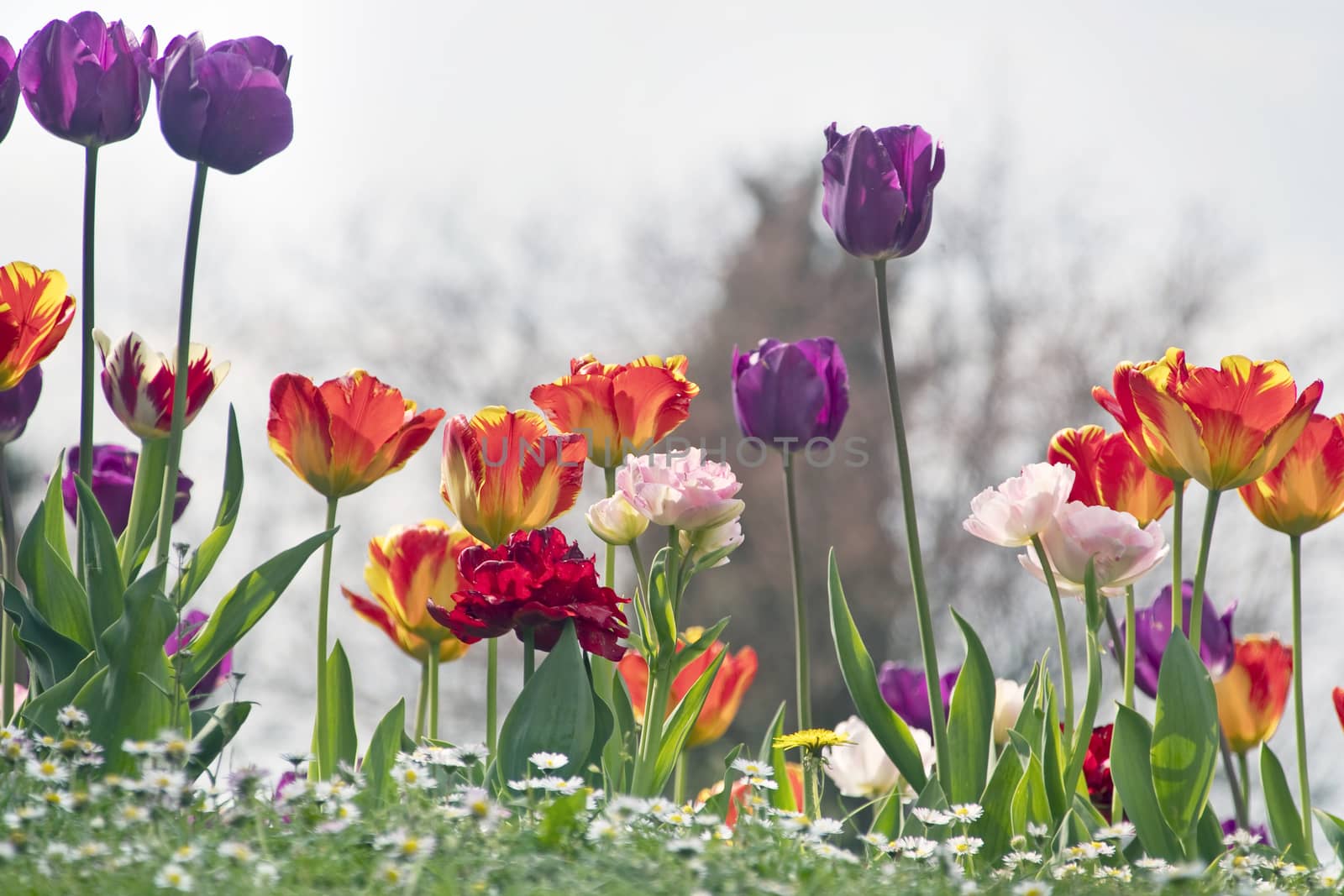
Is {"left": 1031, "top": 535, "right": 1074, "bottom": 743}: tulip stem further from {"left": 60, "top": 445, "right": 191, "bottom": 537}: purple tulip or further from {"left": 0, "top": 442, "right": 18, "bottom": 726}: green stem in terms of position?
{"left": 0, "top": 442, "right": 18, "bottom": 726}: green stem

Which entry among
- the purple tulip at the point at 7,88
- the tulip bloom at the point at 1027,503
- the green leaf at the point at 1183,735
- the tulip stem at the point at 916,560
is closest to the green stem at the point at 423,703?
the tulip stem at the point at 916,560

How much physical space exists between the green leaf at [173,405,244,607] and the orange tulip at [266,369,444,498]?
0.09 metres

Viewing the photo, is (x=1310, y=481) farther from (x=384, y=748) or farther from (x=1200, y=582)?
(x=384, y=748)

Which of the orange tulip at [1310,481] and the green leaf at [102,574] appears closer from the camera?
the green leaf at [102,574]

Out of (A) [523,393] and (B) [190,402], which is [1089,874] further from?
(A) [523,393]

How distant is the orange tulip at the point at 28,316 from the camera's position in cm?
208

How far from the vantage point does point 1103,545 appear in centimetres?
199

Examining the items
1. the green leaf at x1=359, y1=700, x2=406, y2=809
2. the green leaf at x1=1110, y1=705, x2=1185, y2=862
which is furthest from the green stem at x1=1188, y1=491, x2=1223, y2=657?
the green leaf at x1=359, y1=700, x2=406, y2=809

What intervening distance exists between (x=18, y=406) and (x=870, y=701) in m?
1.61

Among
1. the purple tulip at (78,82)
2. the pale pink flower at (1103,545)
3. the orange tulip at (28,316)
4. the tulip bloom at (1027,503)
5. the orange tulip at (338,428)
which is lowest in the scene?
the pale pink flower at (1103,545)

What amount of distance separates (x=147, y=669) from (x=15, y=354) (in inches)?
23.7

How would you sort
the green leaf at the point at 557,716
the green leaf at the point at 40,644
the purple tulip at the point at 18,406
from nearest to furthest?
the green leaf at the point at 557,716
the green leaf at the point at 40,644
the purple tulip at the point at 18,406

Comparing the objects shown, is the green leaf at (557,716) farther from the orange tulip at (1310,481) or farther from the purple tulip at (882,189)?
the orange tulip at (1310,481)

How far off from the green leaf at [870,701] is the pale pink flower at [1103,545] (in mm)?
300
